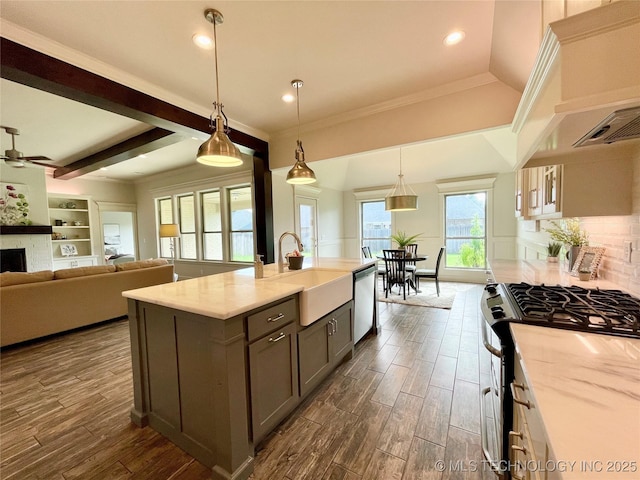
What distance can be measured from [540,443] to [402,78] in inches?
120

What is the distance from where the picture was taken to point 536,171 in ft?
8.14

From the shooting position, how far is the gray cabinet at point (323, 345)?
192 centimetres

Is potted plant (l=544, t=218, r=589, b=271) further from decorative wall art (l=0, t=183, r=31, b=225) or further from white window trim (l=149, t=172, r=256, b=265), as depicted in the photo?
decorative wall art (l=0, t=183, r=31, b=225)

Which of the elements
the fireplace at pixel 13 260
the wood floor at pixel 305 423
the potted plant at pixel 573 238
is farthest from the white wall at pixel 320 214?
the fireplace at pixel 13 260

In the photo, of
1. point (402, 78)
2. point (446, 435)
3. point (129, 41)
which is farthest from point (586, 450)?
point (129, 41)

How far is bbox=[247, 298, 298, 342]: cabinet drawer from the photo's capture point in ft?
4.84

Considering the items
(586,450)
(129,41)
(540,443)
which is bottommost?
(540,443)

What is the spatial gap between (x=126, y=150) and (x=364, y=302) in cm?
429

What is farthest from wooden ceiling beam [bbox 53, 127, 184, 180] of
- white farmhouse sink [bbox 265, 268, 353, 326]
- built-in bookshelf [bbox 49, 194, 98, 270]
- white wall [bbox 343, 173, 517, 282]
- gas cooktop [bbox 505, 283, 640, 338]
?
white wall [bbox 343, 173, 517, 282]

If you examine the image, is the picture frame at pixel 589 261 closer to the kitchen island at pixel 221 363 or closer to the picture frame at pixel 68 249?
the kitchen island at pixel 221 363

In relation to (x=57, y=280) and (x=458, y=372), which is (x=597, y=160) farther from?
(x=57, y=280)

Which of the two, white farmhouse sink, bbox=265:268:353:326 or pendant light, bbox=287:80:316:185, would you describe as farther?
pendant light, bbox=287:80:316:185

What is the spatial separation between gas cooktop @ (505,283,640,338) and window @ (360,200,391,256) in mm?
5487

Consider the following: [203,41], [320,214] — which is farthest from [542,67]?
[320,214]
